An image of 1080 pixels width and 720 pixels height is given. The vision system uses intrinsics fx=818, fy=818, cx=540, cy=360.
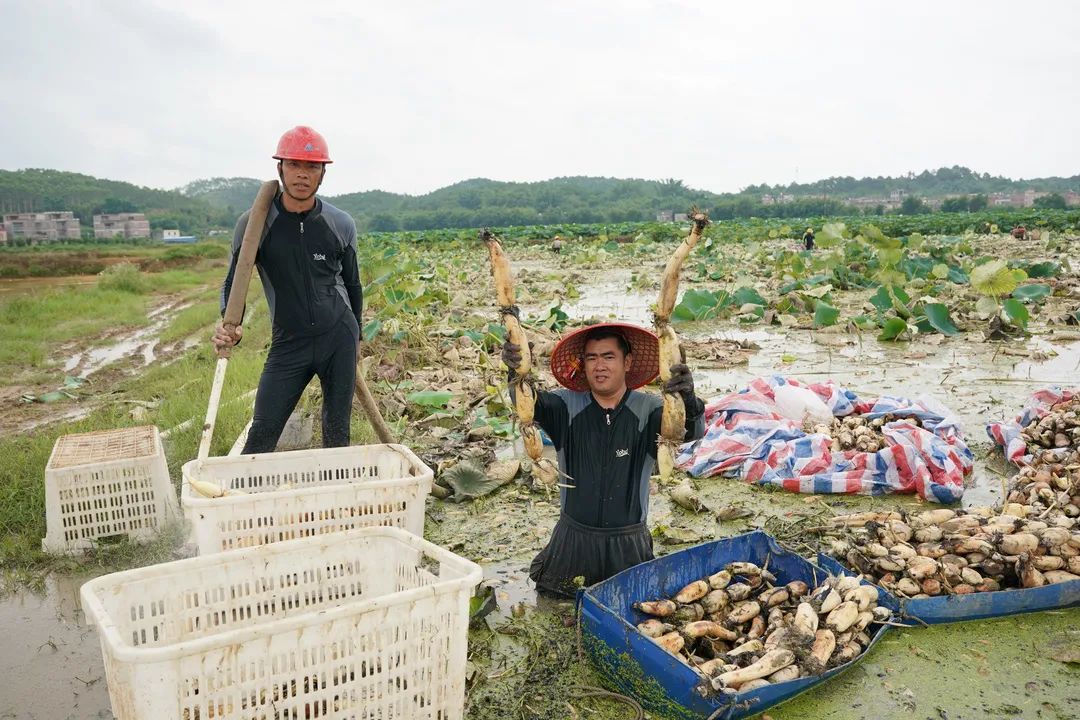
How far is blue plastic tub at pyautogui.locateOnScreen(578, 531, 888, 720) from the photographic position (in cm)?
247

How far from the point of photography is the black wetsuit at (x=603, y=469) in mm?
3152

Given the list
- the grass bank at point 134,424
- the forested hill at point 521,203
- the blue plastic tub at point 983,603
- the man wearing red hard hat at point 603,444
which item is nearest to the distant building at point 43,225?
the forested hill at point 521,203

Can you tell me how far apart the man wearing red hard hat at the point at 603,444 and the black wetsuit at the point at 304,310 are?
1.15m

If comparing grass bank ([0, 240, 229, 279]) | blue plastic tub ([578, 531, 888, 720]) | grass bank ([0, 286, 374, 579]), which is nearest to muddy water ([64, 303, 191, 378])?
grass bank ([0, 286, 374, 579])

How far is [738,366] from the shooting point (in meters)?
8.08

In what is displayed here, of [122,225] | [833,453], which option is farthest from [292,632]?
[122,225]

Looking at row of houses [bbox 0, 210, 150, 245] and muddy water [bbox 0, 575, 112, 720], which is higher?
row of houses [bbox 0, 210, 150, 245]

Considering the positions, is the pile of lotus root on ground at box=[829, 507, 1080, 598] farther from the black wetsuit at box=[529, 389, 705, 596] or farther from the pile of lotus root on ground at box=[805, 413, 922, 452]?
the pile of lotus root on ground at box=[805, 413, 922, 452]

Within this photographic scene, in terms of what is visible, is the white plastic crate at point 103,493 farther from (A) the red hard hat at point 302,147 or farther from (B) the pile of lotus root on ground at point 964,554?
(B) the pile of lotus root on ground at point 964,554

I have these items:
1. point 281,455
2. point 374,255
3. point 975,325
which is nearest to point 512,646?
point 281,455

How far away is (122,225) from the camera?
70500mm

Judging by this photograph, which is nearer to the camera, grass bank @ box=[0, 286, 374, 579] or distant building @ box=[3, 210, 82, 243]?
grass bank @ box=[0, 286, 374, 579]

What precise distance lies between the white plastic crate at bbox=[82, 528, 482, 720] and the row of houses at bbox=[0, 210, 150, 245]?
2342 inches

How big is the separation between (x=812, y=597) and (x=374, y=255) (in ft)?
48.1
